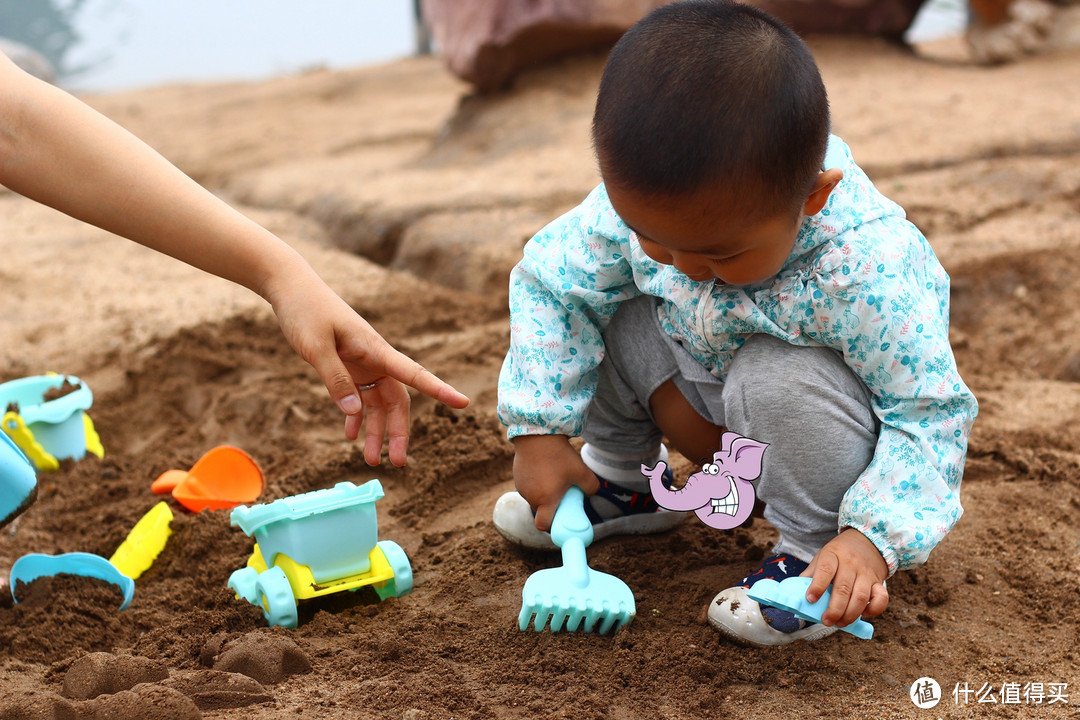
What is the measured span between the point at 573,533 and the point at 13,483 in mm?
790

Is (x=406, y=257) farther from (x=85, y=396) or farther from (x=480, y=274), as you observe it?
(x=85, y=396)

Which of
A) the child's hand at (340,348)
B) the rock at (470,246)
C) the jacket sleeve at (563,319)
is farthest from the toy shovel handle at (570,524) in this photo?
the rock at (470,246)

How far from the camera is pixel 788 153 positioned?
1091 millimetres

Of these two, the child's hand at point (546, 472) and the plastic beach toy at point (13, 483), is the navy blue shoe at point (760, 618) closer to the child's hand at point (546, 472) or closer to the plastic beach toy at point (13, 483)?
the child's hand at point (546, 472)

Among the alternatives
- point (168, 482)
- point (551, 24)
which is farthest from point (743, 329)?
point (551, 24)

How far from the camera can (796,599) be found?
3.85 feet

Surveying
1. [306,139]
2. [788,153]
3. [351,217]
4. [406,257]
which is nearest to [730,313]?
[788,153]

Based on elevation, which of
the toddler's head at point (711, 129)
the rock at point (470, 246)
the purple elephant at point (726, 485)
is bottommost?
the rock at point (470, 246)

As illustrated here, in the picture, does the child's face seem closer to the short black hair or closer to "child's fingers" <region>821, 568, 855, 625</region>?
the short black hair

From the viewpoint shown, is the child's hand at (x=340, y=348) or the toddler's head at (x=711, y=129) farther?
the child's hand at (x=340, y=348)

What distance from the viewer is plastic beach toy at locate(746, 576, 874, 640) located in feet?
3.85

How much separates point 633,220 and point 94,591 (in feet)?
3.11

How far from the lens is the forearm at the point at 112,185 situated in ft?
4.32

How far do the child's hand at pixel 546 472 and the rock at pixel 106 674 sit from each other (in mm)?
523
